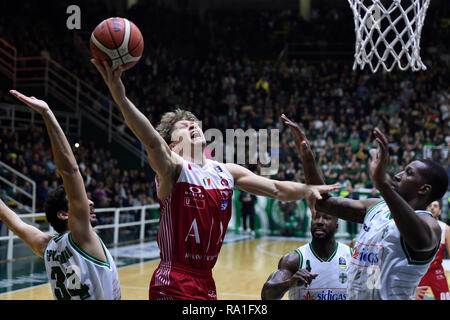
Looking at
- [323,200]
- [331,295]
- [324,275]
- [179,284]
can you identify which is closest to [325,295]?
[331,295]

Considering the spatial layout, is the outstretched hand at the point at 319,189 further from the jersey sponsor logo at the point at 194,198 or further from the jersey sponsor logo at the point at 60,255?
the jersey sponsor logo at the point at 60,255

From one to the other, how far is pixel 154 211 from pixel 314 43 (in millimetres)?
10731

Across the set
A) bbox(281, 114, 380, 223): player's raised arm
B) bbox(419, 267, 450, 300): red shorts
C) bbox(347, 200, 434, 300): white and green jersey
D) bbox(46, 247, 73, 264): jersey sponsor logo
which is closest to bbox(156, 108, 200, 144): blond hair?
bbox(281, 114, 380, 223): player's raised arm

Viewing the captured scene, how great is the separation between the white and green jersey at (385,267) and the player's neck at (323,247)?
48.3 inches

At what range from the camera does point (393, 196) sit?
289 cm

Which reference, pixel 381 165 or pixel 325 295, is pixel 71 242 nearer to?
pixel 381 165

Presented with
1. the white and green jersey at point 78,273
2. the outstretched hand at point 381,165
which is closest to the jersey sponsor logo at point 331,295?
the outstretched hand at point 381,165

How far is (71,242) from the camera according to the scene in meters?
3.16

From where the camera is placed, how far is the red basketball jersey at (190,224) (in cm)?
328

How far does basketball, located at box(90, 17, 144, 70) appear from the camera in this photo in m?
3.25

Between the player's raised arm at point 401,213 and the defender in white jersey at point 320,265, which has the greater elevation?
the player's raised arm at point 401,213

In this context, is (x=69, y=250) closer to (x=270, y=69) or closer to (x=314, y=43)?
(x=270, y=69)

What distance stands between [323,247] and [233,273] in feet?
17.6

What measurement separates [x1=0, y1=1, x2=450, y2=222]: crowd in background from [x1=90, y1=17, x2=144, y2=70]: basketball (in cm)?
945
